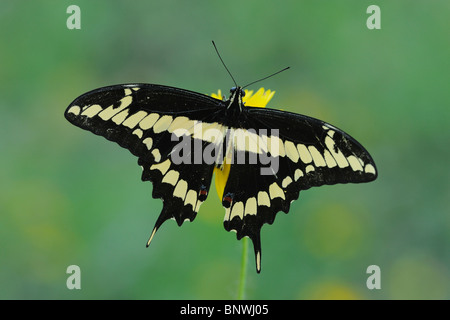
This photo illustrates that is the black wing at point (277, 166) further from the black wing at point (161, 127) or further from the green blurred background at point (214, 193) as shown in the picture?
the green blurred background at point (214, 193)

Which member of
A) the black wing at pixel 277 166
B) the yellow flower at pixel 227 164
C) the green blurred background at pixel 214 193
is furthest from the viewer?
the green blurred background at pixel 214 193

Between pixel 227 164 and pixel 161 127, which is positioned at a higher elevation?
pixel 161 127

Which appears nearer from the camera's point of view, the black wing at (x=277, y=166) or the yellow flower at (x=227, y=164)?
the black wing at (x=277, y=166)

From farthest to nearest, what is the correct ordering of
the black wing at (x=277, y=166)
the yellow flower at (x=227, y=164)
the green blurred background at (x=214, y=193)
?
the green blurred background at (x=214, y=193)
the yellow flower at (x=227, y=164)
the black wing at (x=277, y=166)

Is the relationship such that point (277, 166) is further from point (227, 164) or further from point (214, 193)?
point (214, 193)

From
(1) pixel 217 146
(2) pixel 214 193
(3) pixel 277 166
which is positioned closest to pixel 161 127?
(1) pixel 217 146

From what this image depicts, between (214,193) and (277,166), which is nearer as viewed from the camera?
(277,166)

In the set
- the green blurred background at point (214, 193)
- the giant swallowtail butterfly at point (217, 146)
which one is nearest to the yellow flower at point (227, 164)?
the giant swallowtail butterfly at point (217, 146)
